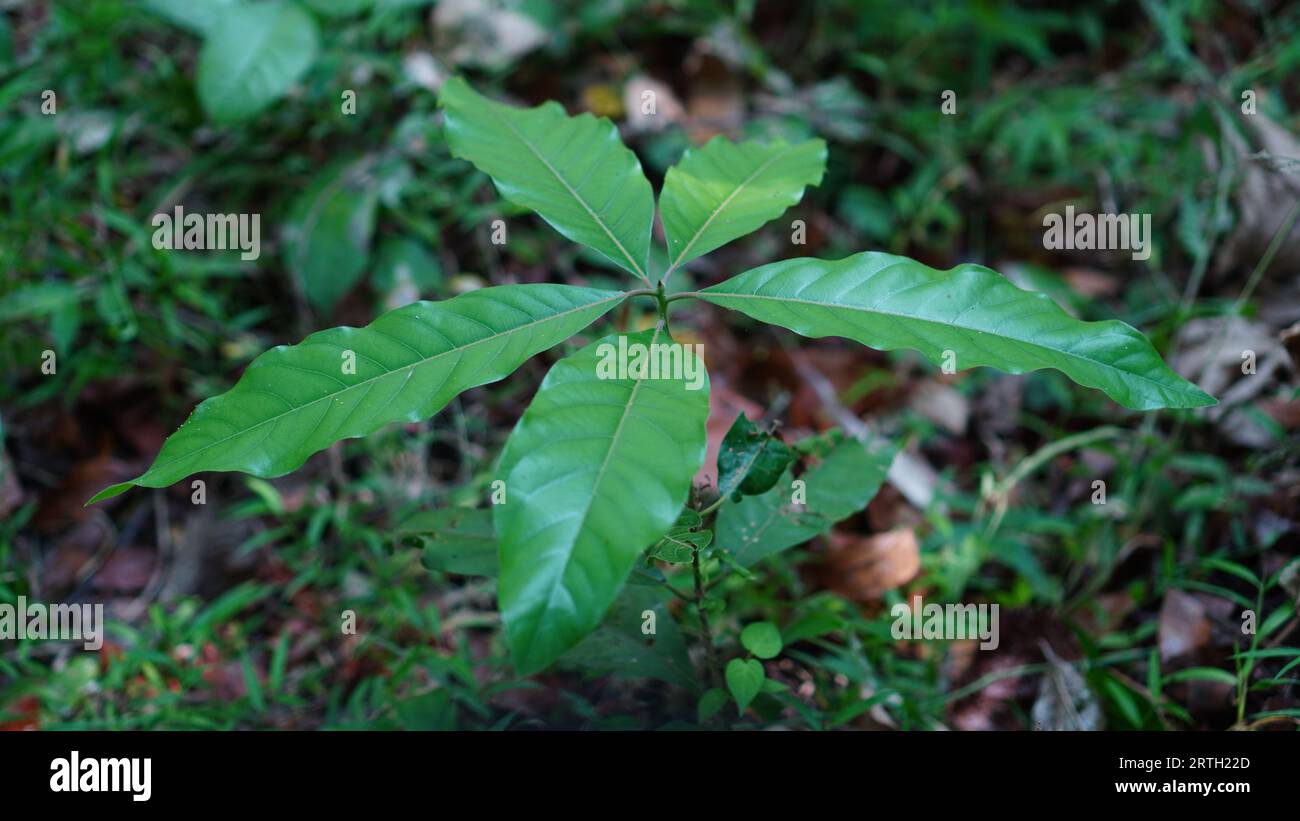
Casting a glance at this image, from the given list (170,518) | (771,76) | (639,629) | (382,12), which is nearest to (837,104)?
(771,76)

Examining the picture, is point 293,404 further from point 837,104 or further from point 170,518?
point 837,104

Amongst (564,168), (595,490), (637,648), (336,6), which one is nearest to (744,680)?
(637,648)

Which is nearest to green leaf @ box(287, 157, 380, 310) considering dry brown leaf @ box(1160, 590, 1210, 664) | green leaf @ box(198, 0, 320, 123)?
green leaf @ box(198, 0, 320, 123)

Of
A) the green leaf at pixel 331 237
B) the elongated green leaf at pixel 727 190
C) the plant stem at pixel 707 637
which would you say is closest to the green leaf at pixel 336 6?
the green leaf at pixel 331 237

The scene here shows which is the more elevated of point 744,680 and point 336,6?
point 336,6

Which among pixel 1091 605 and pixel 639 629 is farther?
pixel 1091 605

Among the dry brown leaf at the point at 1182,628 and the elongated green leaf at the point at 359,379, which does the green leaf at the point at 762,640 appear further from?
the dry brown leaf at the point at 1182,628

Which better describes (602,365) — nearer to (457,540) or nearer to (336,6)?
(457,540)
